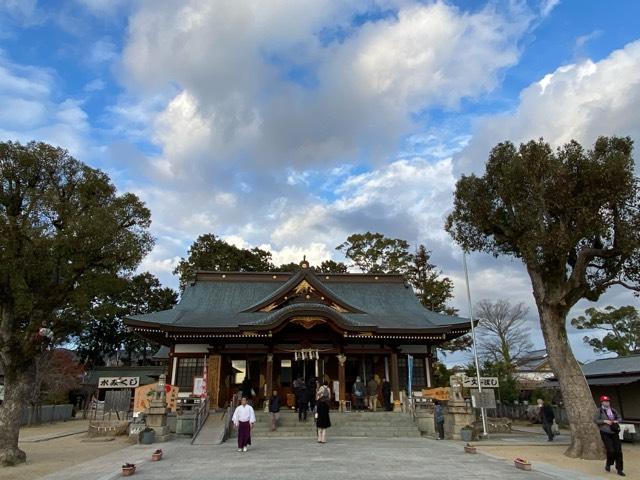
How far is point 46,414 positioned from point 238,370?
19298mm

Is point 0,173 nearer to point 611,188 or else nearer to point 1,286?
point 1,286

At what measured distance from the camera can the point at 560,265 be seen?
1352cm

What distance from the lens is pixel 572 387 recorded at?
1282 cm

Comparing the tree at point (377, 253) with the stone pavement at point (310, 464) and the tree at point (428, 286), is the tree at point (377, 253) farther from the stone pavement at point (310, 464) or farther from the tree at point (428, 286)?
the stone pavement at point (310, 464)

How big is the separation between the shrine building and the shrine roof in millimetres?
61

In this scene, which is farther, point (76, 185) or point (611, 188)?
point (76, 185)

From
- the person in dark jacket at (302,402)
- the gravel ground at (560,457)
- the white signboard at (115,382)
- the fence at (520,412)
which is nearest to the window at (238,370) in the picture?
the white signboard at (115,382)

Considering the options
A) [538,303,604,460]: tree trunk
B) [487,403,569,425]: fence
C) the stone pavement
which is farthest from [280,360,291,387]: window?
[538,303,604,460]: tree trunk

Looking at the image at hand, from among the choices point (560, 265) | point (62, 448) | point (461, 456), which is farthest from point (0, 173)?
point (560, 265)

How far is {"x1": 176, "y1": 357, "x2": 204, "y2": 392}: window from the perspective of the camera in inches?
880

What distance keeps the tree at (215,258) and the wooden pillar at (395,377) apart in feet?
80.7

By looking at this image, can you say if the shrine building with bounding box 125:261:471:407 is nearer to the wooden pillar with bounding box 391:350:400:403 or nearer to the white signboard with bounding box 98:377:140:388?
the wooden pillar with bounding box 391:350:400:403

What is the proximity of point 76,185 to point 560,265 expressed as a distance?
1539cm

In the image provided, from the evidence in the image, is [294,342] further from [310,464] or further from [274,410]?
[310,464]
